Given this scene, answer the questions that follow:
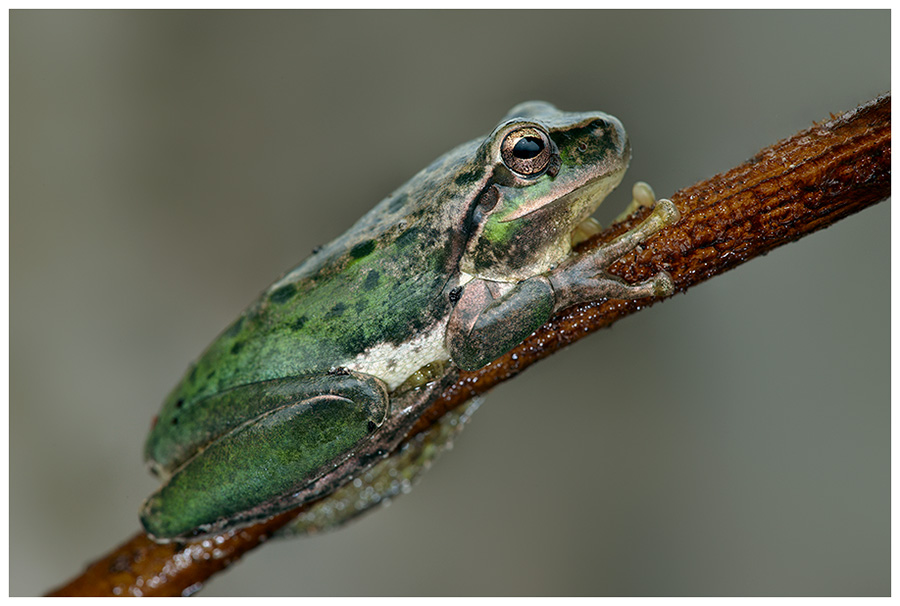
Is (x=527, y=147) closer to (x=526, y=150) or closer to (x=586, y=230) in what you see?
(x=526, y=150)

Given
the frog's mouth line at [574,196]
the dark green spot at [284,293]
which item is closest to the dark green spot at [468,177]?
the frog's mouth line at [574,196]

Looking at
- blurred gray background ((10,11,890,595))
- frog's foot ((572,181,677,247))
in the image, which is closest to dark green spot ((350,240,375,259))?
frog's foot ((572,181,677,247))

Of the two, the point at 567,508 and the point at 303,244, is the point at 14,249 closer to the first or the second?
the point at 303,244

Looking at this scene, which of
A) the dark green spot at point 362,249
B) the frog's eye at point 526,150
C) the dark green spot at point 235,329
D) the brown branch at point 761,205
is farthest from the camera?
the dark green spot at point 235,329

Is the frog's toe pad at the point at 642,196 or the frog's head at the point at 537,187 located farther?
the frog's toe pad at the point at 642,196

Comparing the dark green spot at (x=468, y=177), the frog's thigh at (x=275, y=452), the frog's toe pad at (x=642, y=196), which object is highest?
the dark green spot at (x=468, y=177)

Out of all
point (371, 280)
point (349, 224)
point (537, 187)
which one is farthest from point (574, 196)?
point (349, 224)

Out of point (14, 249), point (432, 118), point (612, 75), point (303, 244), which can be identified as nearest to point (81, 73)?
point (14, 249)

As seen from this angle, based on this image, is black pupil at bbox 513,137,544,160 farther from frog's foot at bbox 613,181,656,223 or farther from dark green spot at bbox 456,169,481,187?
frog's foot at bbox 613,181,656,223

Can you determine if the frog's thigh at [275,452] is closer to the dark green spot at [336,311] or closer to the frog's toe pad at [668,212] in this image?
the dark green spot at [336,311]
